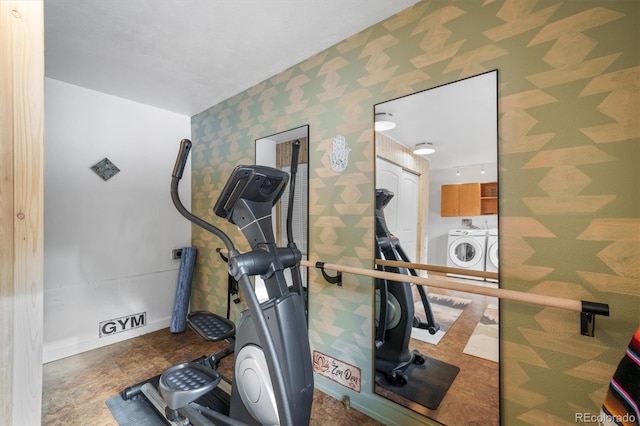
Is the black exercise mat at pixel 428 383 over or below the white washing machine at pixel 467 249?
below

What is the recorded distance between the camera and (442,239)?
1589mm

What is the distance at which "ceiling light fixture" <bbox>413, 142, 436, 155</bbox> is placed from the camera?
1.65 m

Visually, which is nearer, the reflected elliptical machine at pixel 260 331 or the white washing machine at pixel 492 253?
the reflected elliptical machine at pixel 260 331

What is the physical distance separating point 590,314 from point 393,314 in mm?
987

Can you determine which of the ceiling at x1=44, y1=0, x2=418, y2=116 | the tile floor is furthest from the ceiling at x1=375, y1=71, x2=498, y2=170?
the tile floor

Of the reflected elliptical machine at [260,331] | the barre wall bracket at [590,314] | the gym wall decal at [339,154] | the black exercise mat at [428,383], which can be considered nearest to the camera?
the barre wall bracket at [590,314]

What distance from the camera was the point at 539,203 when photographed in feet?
4.09

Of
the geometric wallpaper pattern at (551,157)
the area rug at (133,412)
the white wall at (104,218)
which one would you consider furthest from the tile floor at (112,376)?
the geometric wallpaper pattern at (551,157)

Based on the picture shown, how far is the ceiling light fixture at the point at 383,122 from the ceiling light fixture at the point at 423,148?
0.20m

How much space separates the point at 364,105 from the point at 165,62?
1.67 meters

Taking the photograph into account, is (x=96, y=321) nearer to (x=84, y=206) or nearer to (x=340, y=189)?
(x=84, y=206)

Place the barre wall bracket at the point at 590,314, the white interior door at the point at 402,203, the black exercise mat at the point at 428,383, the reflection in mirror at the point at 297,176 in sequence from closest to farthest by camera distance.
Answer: the barre wall bracket at the point at 590,314
the black exercise mat at the point at 428,383
the white interior door at the point at 402,203
the reflection in mirror at the point at 297,176

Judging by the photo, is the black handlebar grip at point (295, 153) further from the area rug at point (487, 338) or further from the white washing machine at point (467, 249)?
the area rug at point (487, 338)

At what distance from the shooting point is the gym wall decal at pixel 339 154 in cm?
192
